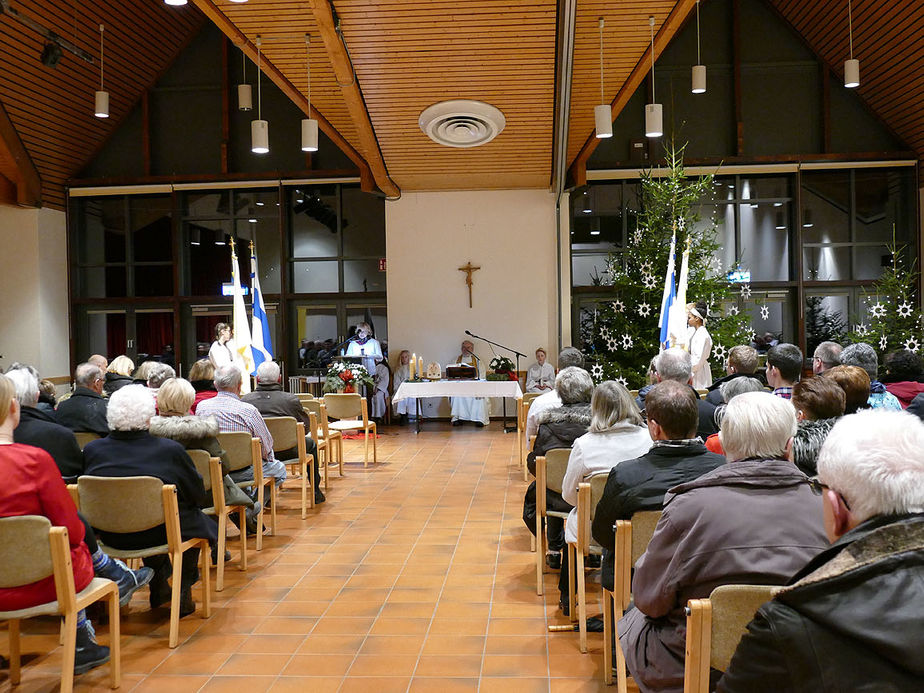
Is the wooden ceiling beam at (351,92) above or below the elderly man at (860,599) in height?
above

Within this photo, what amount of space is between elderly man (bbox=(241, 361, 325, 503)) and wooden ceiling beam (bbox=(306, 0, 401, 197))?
3083mm

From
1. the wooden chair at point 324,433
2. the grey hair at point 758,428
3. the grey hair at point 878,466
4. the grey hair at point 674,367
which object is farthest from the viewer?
the wooden chair at point 324,433

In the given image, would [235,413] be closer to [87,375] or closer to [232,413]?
[232,413]

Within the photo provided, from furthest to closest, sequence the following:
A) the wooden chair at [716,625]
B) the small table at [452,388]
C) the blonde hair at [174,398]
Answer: the small table at [452,388] < the blonde hair at [174,398] < the wooden chair at [716,625]

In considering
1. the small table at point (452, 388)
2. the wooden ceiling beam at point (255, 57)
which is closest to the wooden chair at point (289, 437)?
the wooden ceiling beam at point (255, 57)

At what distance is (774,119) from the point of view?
12477mm

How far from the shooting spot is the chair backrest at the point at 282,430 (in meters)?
6.19

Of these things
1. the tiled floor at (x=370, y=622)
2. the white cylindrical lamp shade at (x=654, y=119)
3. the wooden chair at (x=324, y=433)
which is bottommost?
the tiled floor at (x=370, y=622)

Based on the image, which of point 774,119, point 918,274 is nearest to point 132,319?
point 774,119

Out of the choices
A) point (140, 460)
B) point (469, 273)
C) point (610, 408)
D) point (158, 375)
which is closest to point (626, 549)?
point (610, 408)

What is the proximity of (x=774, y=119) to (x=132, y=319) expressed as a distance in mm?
11137

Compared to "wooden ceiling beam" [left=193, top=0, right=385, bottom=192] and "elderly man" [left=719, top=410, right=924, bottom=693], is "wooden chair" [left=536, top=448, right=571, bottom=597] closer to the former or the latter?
"elderly man" [left=719, top=410, right=924, bottom=693]

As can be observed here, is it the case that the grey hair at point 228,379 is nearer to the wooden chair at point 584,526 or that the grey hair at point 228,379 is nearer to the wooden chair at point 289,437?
the wooden chair at point 289,437

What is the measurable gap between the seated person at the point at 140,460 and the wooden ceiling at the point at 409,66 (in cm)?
444
